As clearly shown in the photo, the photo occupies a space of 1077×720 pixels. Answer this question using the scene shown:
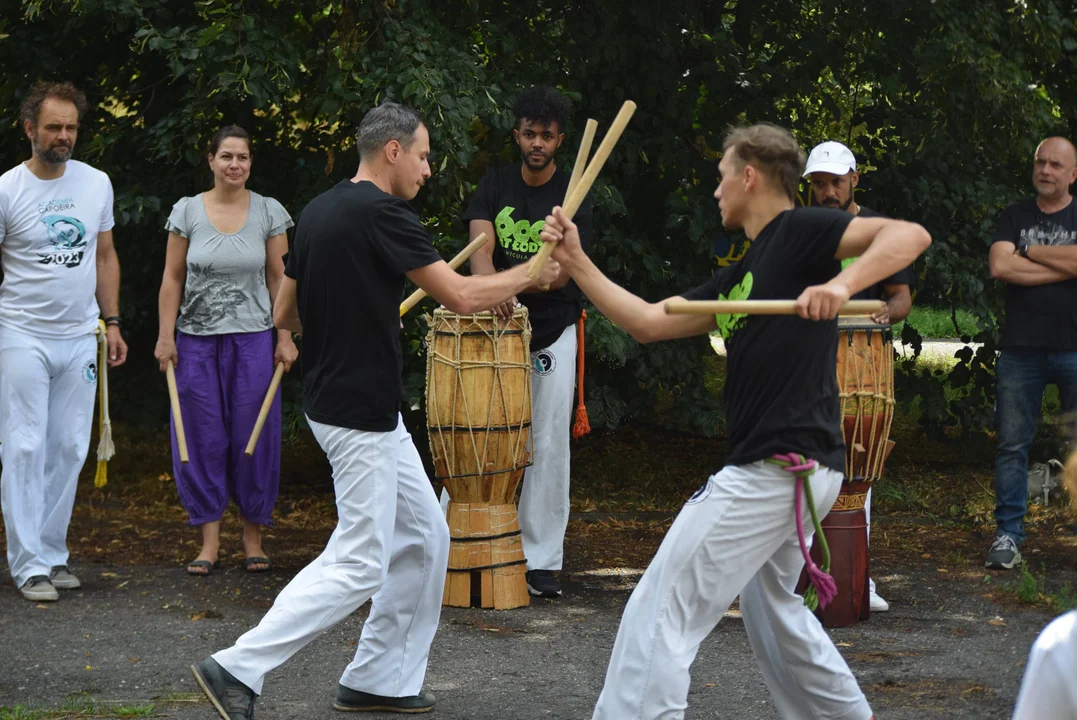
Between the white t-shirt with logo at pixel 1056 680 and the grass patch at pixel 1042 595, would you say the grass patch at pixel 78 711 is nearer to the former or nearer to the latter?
the white t-shirt with logo at pixel 1056 680

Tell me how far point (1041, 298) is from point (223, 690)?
14.9ft

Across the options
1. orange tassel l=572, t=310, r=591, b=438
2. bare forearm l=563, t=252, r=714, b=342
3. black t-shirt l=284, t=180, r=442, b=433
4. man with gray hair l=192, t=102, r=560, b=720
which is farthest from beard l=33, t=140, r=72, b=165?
bare forearm l=563, t=252, r=714, b=342

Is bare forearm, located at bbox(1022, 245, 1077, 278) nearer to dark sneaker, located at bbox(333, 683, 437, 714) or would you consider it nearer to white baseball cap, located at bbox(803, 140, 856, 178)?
white baseball cap, located at bbox(803, 140, 856, 178)

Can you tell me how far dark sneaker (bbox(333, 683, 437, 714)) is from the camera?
4.76 m

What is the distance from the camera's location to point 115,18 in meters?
7.52

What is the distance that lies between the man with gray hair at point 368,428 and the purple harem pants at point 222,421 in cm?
201

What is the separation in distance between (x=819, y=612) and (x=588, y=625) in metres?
0.98

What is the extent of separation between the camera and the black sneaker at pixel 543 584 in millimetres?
6434

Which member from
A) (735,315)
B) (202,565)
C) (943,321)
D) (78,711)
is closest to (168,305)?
(202,565)

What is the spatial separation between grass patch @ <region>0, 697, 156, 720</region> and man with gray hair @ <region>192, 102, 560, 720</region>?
1.76ft

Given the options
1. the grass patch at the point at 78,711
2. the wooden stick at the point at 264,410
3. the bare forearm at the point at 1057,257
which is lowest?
the grass patch at the point at 78,711

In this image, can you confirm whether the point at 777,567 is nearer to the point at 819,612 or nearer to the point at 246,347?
the point at 819,612

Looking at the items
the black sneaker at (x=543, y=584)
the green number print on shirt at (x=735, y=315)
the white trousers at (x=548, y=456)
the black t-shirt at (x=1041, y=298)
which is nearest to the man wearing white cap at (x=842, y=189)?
the black t-shirt at (x=1041, y=298)

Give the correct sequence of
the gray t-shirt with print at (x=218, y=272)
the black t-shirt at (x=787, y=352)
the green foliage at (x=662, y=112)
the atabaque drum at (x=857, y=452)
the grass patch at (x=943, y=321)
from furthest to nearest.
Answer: the grass patch at (x=943, y=321)
the green foliage at (x=662, y=112)
the gray t-shirt with print at (x=218, y=272)
the atabaque drum at (x=857, y=452)
the black t-shirt at (x=787, y=352)
